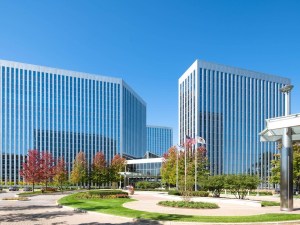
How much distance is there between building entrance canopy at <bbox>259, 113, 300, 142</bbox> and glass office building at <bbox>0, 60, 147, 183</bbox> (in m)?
89.5

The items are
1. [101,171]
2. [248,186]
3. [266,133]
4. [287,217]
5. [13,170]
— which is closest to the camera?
[287,217]

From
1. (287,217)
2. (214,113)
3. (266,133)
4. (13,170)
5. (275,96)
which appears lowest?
(13,170)

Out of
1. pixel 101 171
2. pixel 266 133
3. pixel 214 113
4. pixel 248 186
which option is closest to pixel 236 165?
pixel 214 113

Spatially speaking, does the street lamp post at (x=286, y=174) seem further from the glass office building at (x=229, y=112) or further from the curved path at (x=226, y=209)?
the glass office building at (x=229, y=112)

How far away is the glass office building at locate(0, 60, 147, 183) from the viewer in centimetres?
9994

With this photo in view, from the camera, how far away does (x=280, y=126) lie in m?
23.9

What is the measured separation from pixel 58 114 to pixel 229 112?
56287mm

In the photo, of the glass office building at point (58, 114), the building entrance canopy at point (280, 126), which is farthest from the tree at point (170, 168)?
the glass office building at point (58, 114)

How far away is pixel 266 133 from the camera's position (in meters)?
25.6

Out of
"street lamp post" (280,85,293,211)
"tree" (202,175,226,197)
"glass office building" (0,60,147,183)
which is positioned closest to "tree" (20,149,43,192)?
"tree" (202,175,226,197)

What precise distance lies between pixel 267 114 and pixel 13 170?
3347 inches

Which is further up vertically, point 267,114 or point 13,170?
point 267,114

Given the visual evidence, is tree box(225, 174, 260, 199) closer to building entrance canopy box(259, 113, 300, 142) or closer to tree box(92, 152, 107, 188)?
building entrance canopy box(259, 113, 300, 142)

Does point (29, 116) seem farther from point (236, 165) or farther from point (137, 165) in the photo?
point (236, 165)
